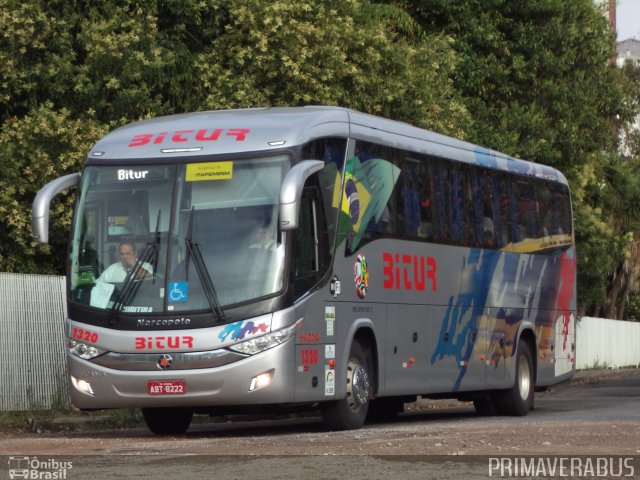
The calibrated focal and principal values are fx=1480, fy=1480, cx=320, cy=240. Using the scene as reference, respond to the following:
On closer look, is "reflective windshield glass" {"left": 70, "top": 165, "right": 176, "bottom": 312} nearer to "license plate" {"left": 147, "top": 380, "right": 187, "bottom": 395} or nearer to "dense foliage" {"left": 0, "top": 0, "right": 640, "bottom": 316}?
"license plate" {"left": 147, "top": 380, "right": 187, "bottom": 395}

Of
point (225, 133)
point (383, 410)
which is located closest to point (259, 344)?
point (225, 133)

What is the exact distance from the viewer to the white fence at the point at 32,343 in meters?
19.0

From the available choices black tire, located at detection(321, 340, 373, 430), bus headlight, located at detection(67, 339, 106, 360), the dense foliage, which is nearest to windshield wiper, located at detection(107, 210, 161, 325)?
bus headlight, located at detection(67, 339, 106, 360)

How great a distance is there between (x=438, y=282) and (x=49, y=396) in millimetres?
5438

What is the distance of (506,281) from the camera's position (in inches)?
830

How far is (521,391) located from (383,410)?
2233 millimetres

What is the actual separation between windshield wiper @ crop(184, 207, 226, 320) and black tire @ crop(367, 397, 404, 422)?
620 cm

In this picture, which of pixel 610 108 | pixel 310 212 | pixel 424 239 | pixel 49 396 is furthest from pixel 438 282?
pixel 610 108

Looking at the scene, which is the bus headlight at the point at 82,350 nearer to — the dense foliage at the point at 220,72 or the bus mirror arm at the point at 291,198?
the bus mirror arm at the point at 291,198

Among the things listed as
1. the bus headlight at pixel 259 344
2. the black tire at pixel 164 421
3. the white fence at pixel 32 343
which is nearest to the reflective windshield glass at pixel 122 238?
the bus headlight at pixel 259 344

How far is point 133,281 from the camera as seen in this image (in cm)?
1491

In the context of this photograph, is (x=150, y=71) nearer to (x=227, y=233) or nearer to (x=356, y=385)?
(x=356, y=385)

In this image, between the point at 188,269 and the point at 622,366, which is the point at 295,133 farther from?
the point at 622,366

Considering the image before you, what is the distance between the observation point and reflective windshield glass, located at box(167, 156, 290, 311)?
14609mm
